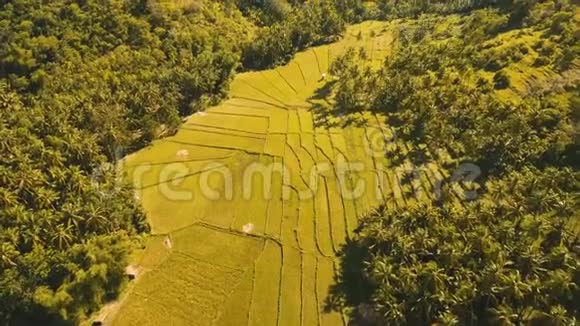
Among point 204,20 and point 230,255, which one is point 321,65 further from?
point 230,255

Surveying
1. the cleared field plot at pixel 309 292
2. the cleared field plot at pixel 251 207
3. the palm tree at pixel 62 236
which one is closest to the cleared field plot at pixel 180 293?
the cleared field plot at pixel 251 207

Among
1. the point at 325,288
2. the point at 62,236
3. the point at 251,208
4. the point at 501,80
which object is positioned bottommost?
the point at 325,288

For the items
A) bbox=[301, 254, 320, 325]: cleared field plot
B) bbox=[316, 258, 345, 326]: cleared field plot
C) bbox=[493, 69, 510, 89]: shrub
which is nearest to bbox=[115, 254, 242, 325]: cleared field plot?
bbox=[301, 254, 320, 325]: cleared field plot

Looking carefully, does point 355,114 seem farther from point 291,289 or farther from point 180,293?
point 180,293

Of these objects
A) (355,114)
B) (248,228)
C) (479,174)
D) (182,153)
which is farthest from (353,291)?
(182,153)

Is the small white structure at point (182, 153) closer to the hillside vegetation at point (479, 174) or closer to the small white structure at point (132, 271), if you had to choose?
the small white structure at point (132, 271)

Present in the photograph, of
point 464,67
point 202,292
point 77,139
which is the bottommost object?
point 202,292

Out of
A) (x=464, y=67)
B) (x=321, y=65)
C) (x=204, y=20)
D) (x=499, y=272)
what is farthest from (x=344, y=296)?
(x=204, y=20)
